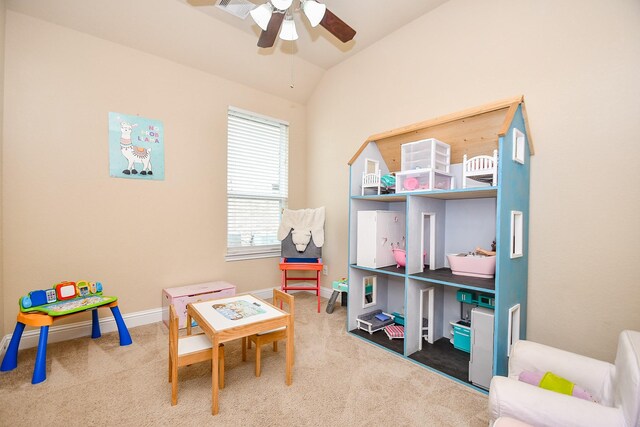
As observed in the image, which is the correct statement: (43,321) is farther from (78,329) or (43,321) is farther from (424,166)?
(424,166)

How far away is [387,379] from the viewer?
2041 mm

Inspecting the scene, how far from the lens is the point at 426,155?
98.3 inches

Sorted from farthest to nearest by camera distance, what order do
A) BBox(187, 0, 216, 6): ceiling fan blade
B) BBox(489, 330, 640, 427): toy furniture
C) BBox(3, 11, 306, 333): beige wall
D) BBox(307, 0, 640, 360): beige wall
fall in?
BBox(187, 0, 216, 6): ceiling fan blade
BBox(3, 11, 306, 333): beige wall
BBox(307, 0, 640, 360): beige wall
BBox(489, 330, 640, 427): toy furniture

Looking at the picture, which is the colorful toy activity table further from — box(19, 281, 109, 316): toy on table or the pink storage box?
the pink storage box

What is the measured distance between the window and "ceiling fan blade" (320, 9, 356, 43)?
1772mm

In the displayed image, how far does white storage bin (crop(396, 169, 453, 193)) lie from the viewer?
2.26 metres

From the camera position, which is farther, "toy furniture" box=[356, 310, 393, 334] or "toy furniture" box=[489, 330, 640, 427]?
"toy furniture" box=[356, 310, 393, 334]

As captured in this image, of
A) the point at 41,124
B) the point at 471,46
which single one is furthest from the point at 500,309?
the point at 41,124

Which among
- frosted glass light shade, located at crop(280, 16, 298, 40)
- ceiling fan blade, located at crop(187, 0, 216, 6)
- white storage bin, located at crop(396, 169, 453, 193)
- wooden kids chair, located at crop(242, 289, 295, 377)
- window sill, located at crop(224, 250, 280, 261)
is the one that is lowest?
wooden kids chair, located at crop(242, 289, 295, 377)

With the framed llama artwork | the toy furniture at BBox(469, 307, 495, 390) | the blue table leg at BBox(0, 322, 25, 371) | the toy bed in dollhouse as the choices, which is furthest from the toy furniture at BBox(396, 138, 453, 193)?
the blue table leg at BBox(0, 322, 25, 371)

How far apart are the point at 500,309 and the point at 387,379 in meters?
0.89

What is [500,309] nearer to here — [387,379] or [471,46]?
[387,379]

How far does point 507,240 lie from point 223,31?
3283mm

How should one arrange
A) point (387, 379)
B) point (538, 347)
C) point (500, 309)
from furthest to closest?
point (387, 379)
point (500, 309)
point (538, 347)
